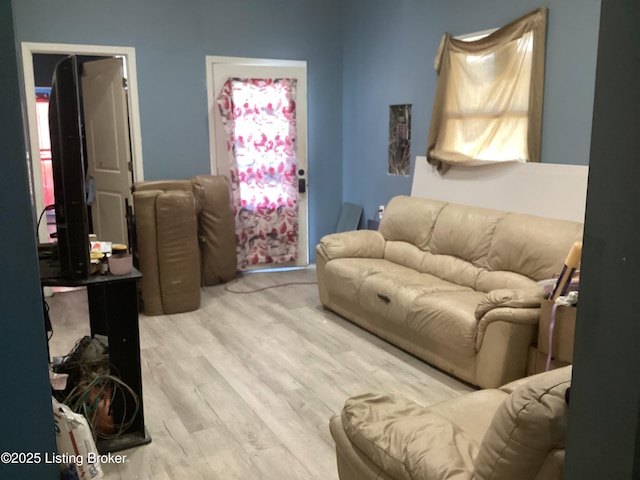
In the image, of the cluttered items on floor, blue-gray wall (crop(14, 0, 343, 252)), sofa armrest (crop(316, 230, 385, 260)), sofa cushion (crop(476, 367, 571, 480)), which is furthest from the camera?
blue-gray wall (crop(14, 0, 343, 252))

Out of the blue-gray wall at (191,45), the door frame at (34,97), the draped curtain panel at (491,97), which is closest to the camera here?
the draped curtain panel at (491,97)

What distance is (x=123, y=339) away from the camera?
2.63 metres

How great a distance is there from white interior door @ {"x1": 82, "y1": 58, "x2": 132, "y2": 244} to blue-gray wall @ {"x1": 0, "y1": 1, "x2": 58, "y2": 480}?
3.44m

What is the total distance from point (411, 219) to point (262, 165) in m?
1.87

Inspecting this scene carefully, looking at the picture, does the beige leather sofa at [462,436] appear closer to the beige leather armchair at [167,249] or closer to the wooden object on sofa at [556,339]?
the wooden object on sofa at [556,339]

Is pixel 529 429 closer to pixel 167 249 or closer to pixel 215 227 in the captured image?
pixel 167 249

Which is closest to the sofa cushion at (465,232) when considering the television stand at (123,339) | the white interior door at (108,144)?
the television stand at (123,339)

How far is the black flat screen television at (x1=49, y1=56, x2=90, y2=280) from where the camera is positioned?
2275mm

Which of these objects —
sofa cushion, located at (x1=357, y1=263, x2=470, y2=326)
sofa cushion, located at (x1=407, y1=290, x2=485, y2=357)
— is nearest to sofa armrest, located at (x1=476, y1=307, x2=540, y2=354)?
sofa cushion, located at (x1=407, y1=290, x2=485, y2=357)

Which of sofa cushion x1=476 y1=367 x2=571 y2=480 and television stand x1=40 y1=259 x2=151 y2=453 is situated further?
television stand x1=40 y1=259 x2=151 y2=453

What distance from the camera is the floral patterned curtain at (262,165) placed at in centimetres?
555

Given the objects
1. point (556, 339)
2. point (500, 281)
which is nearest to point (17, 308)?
point (556, 339)

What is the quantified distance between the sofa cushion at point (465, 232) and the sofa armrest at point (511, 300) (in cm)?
79

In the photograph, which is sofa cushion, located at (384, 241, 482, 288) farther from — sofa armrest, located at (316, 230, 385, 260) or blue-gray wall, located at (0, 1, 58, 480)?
blue-gray wall, located at (0, 1, 58, 480)
